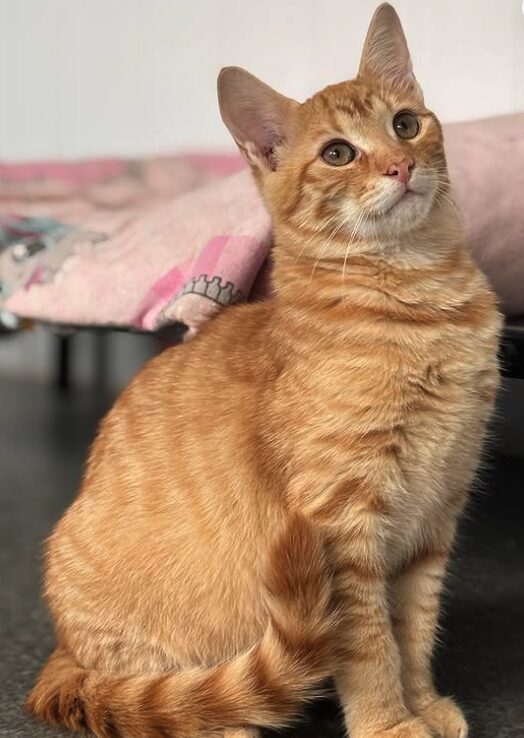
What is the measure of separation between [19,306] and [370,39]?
1.00 metres

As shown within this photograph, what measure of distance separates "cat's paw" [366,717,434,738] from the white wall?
5.43 ft

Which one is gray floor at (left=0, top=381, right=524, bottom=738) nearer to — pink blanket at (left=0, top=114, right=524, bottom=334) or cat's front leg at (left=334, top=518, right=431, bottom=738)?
cat's front leg at (left=334, top=518, right=431, bottom=738)

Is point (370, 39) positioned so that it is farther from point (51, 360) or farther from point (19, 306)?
point (51, 360)

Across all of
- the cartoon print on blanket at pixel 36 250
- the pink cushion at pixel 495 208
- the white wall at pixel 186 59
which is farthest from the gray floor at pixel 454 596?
the white wall at pixel 186 59

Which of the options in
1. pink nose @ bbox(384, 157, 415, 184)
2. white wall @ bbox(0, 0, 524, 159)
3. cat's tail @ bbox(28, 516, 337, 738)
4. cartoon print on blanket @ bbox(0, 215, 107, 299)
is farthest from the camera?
white wall @ bbox(0, 0, 524, 159)

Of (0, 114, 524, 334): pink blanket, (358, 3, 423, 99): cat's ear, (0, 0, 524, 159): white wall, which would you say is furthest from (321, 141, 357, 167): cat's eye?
(0, 0, 524, 159): white wall

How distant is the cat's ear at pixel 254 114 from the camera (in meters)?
1.14

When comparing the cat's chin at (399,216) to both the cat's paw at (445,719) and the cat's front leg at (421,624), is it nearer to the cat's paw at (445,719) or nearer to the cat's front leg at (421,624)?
the cat's front leg at (421,624)

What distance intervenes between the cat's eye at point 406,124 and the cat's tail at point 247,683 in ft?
1.62

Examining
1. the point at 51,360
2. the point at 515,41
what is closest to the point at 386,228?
the point at 515,41

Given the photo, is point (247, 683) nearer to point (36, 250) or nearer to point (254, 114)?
point (254, 114)

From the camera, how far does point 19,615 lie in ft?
5.06

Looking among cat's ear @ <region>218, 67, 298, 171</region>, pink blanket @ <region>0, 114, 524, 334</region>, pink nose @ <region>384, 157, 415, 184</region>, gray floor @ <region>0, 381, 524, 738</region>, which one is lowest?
gray floor @ <region>0, 381, 524, 738</region>

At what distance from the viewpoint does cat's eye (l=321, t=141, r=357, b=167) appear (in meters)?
1.11
